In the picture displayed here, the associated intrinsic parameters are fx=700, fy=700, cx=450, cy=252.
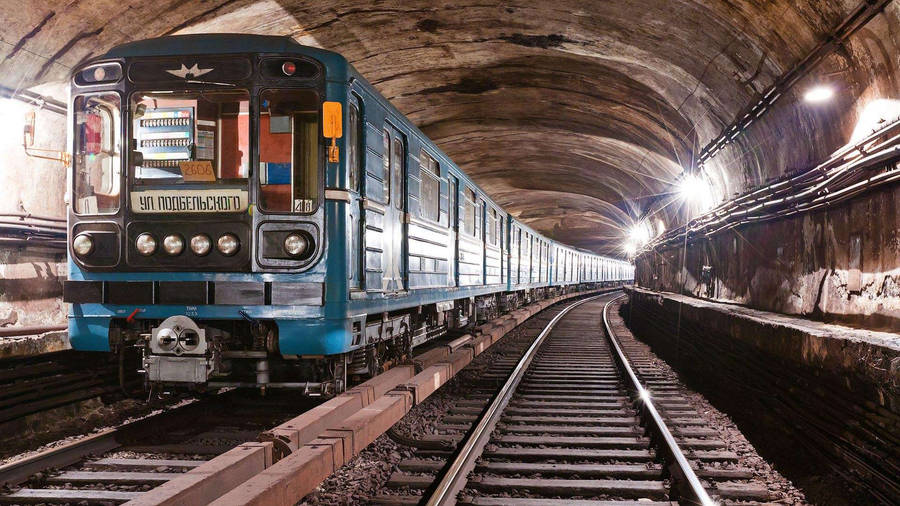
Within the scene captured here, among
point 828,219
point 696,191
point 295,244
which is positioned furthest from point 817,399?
point 696,191

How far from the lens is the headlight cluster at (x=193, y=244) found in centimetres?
527

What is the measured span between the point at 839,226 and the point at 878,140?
5.51 feet

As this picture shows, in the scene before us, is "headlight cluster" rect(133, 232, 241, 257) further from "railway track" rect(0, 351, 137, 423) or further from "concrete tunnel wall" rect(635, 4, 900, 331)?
"concrete tunnel wall" rect(635, 4, 900, 331)

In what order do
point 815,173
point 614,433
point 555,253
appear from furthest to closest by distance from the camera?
point 555,253 → point 815,173 → point 614,433

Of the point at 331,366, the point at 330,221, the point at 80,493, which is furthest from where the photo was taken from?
the point at 331,366

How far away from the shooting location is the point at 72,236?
18.0 feet

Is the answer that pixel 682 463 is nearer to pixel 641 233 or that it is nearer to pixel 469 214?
pixel 469 214

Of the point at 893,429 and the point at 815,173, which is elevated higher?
the point at 815,173

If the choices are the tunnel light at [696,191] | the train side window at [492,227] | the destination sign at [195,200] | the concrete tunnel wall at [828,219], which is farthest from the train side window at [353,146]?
the tunnel light at [696,191]

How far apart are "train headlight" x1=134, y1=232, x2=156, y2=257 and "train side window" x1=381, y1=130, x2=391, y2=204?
1.99 metres

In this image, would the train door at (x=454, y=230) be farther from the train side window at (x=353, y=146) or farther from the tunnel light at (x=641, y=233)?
the tunnel light at (x=641, y=233)

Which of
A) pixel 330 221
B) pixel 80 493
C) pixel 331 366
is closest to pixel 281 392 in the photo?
pixel 331 366

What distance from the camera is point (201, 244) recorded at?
5281 millimetres

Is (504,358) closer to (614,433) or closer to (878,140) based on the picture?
(614,433)
